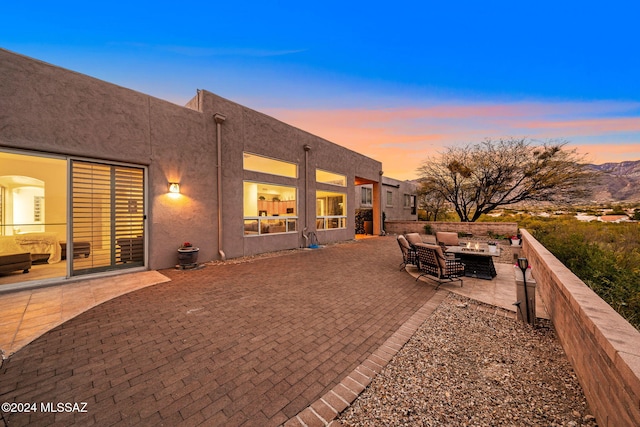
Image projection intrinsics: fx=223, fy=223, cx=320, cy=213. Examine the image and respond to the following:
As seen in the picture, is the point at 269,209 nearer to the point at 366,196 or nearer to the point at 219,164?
the point at 219,164

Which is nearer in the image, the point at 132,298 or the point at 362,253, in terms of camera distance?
the point at 132,298

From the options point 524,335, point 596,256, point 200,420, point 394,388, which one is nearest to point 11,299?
point 200,420

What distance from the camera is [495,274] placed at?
5.72 meters

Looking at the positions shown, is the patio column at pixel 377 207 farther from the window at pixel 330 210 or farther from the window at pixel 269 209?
the window at pixel 269 209

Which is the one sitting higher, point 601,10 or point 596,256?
point 601,10

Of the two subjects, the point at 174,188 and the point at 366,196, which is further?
the point at 366,196

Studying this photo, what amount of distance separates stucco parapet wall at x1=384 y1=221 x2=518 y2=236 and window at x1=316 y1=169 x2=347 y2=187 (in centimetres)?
646

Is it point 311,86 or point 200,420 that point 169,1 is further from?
point 200,420

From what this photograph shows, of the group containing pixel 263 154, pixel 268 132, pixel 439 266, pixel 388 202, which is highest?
pixel 268 132

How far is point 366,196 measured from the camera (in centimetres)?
1831

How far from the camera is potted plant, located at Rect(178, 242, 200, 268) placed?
6.16 metres

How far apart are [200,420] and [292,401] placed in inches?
27.1

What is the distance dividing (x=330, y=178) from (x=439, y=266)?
25.3 feet

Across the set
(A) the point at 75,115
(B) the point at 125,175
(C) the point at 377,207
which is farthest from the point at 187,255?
(C) the point at 377,207
